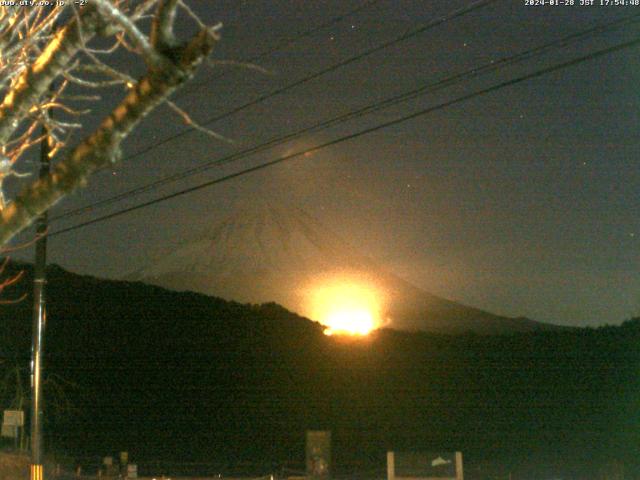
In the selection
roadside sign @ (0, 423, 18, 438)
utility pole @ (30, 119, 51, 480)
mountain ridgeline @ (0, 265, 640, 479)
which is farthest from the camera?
mountain ridgeline @ (0, 265, 640, 479)

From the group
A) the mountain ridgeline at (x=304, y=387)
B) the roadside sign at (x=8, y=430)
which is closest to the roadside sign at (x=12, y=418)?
the roadside sign at (x=8, y=430)

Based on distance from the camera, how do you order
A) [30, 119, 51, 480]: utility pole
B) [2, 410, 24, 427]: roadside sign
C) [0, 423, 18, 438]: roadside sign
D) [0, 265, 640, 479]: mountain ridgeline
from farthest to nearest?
[0, 265, 640, 479]: mountain ridgeline → [0, 423, 18, 438]: roadside sign → [2, 410, 24, 427]: roadside sign → [30, 119, 51, 480]: utility pole

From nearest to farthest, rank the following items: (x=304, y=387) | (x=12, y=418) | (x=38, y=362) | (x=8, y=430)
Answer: (x=38, y=362), (x=12, y=418), (x=8, y=430), (x=304, y=387)

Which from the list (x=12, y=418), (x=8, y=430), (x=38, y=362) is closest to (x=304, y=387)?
(x=8, y=430)

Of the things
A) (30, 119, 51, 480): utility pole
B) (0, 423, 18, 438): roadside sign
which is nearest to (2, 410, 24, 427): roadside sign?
(0, 423, 18, 438): roadside sign

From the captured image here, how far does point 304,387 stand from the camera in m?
59.7

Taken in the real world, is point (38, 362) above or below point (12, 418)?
above

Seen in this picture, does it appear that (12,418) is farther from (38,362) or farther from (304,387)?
(304,387)

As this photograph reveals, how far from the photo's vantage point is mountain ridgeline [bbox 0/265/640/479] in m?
47.4

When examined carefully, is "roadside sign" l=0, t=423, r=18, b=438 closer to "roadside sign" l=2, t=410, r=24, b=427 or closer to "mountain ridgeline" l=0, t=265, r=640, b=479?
"roadside sign" l=2, t=410, r=24, b=427

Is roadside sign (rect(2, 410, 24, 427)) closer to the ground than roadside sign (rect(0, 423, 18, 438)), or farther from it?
farther from it

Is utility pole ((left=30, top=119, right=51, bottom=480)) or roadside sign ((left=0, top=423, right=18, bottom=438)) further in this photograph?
roadside sign ((left=0, top=423, right=18, bottom=438))

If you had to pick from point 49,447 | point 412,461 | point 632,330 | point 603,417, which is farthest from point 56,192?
point 632,330

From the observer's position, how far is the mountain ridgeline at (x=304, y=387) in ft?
156
